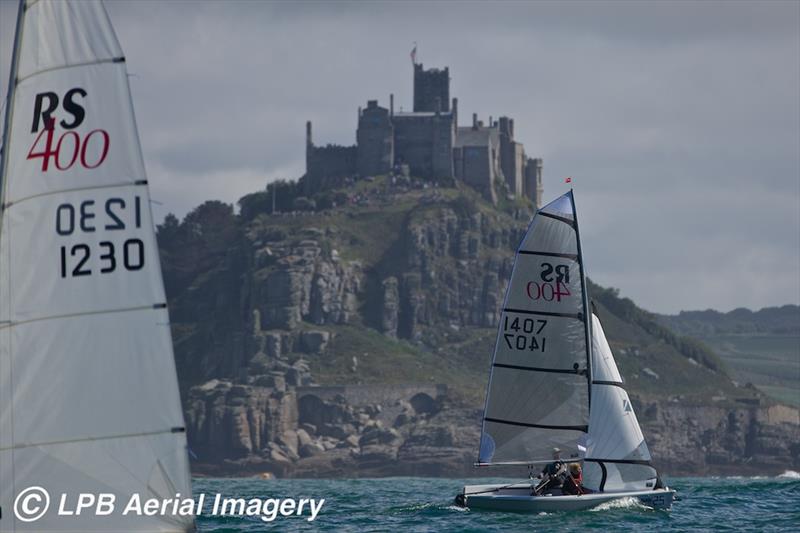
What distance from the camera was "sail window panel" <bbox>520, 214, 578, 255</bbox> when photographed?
44.9 meters

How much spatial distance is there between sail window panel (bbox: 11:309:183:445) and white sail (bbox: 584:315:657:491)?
24331 millimetres

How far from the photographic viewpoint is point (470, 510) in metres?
44.8

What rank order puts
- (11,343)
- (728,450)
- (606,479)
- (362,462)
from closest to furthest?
(11,343), (606,479), (362,462), (728,450)

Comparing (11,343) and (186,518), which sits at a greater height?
(11,343)

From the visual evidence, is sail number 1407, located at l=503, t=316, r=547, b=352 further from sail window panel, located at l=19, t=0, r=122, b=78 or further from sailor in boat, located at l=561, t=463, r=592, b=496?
sail window panel, located at l=19, t=0, r=122, b=78

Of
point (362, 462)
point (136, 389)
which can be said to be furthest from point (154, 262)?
point (362, 462)

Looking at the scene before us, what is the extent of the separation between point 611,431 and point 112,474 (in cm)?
2506

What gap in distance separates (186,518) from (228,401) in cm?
15935

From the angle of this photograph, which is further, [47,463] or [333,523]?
[333,523]

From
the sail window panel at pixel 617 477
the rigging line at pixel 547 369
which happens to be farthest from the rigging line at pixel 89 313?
the rigging line at pixel 547 369

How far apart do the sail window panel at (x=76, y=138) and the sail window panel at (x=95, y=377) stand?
5.70ft

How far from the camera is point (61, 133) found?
20703 mm

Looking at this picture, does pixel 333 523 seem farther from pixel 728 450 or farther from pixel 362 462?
pixel 728 450

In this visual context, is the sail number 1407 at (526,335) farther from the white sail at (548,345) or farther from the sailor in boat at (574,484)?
the sailor in boat at (574,484)
